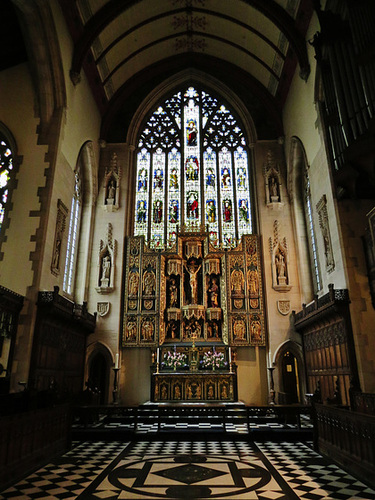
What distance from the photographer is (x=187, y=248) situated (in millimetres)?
17297

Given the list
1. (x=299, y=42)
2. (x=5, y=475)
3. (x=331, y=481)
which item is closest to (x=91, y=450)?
(x=5, y=475)

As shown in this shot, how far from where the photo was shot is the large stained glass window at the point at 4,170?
43.2 ft

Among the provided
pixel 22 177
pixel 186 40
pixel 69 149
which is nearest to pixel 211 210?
pixel 69 149

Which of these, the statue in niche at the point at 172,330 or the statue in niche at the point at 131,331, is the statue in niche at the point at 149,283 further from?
the statue in niche at the point at 172,330

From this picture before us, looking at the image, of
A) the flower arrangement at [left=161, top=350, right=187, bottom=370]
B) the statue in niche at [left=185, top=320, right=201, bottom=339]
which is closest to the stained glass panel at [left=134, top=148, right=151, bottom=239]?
the statue in niche at [left=185, top=320, right=201, bottom=339]

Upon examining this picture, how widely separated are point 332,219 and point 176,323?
8.01m

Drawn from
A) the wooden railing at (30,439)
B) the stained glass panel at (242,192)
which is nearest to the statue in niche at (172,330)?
the stained glass panel at (242,192)

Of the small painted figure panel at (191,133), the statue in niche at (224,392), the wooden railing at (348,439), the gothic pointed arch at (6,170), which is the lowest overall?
the wooden railing at (348,439)

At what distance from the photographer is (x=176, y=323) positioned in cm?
1681

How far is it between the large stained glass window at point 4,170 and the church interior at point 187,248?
0.11 m

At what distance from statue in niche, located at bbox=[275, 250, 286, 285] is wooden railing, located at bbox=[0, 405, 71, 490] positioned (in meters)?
10.3

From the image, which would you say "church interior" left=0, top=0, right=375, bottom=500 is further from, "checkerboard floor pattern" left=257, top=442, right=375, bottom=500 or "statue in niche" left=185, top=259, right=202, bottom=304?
"statue in niche" left=185, top=259, right=202, bottom=304

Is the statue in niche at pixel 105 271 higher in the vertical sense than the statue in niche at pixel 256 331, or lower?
higher

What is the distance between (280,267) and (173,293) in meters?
4.88
